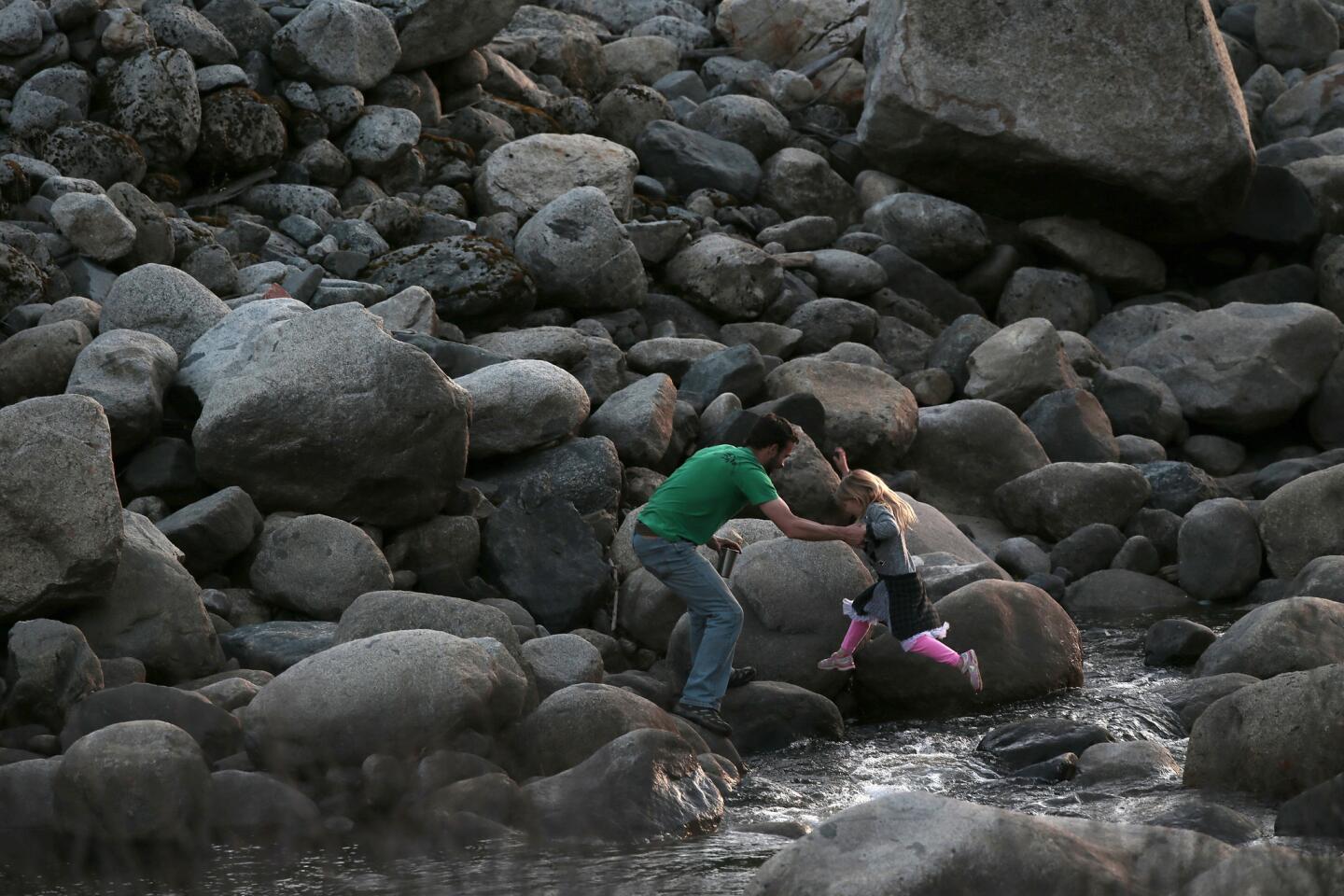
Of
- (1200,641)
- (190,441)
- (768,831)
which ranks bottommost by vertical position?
(1200,641)

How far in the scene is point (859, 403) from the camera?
1455 centimetres

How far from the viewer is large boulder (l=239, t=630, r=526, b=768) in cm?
765

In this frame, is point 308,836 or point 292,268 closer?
point 308,836

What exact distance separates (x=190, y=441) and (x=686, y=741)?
221 inches

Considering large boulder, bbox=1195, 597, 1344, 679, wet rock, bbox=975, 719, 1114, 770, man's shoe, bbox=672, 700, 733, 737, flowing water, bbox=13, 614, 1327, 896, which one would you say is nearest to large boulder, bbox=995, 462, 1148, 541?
flowing water, bbox=13, 614, 1327, 896

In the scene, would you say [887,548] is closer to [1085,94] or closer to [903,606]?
[903,606]

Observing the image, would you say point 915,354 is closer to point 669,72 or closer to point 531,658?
point 669,72

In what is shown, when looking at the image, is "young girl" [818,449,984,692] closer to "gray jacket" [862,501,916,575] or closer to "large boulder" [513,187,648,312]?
"gray jacket" [862,501,916,575]

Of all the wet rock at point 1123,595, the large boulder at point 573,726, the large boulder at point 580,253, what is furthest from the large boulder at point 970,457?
the large boulder at point 573,726

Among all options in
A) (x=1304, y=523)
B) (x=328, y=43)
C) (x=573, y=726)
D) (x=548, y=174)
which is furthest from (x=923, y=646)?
(x=328, y=43)

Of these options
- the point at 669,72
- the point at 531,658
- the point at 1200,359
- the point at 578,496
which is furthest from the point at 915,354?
the point at 531,658

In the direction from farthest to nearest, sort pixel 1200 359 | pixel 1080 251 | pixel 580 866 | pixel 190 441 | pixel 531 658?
pixel 1080 251, pixel 1200 359, pixel 190 441, pixel 531 658, pixel 580 866

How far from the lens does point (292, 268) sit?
14727 millimetres

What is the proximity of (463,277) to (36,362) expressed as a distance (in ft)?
14.1
